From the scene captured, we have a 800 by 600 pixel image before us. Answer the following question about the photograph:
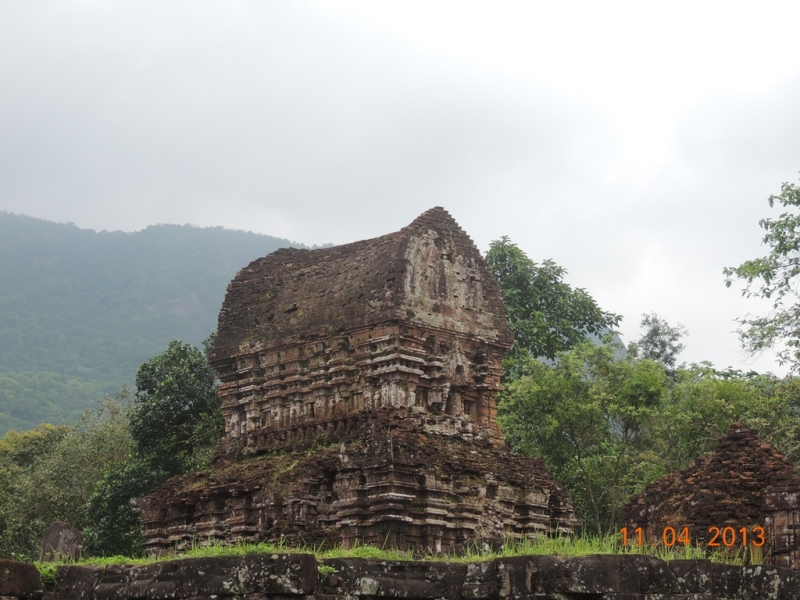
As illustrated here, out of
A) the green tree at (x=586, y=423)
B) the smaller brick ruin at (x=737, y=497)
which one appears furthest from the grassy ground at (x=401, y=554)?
the green tree at (x=586, y=423)

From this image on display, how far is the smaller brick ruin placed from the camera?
651 inches

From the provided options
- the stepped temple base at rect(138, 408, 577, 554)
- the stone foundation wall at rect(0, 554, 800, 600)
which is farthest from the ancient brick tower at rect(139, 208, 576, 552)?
the stone foundation wall at rect(0, 554, 800, 600)

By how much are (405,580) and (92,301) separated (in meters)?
119

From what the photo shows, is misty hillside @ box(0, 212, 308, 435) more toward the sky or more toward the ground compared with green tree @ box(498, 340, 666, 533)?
more toward the sky

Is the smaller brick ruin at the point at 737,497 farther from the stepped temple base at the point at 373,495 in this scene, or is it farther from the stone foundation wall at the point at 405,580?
the stone foundation wall at the point at 405,580

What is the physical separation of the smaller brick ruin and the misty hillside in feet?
214

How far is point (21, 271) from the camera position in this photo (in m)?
138

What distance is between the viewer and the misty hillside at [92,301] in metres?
92.0

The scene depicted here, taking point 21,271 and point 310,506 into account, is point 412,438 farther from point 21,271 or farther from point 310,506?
point 21,271

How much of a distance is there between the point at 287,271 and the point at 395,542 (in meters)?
6.45

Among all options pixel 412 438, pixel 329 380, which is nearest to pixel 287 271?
pixel 329 380

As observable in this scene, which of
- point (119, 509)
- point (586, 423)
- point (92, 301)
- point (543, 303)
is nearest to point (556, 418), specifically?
point (586, 423)
